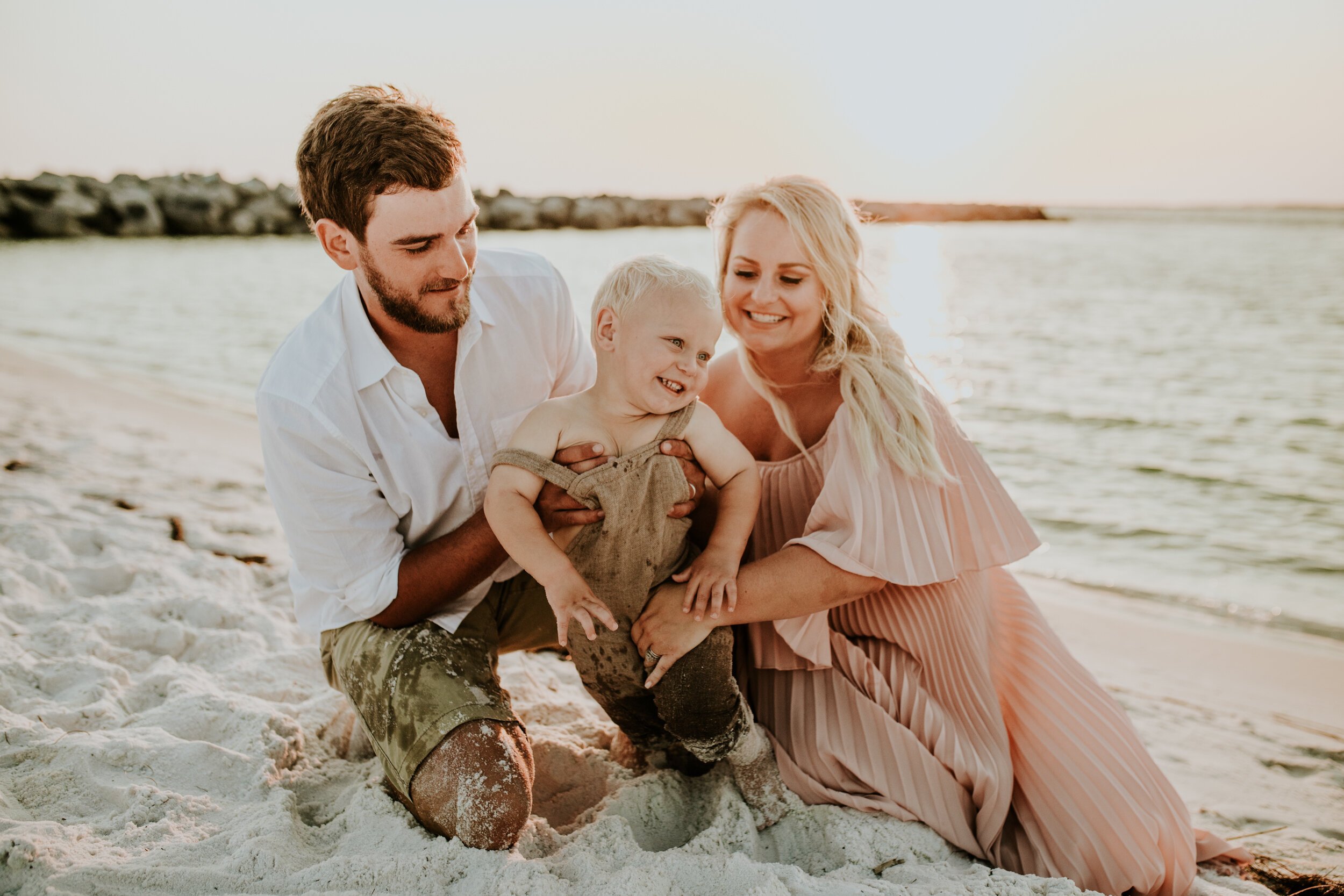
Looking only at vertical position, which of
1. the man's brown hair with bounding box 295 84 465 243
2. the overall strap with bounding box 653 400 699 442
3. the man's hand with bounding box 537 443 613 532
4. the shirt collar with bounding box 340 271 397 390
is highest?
the man's brown hair with bounding box 295 84 465 243

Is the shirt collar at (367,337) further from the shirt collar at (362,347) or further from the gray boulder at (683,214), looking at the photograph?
the gray boulder at (683,214)

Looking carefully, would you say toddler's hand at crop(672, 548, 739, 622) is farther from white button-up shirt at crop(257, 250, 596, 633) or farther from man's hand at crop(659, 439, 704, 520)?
white button-up shirt at crop(257, 250, 596, 633)

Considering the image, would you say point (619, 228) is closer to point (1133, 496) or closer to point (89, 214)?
point (89, 214)

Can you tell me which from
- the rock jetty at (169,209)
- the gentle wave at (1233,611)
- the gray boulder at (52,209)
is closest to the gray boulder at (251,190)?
the rock jetty at (169,209)

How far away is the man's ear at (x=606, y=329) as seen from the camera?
8.12 feet

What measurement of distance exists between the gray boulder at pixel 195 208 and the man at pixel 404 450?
31.5 metres

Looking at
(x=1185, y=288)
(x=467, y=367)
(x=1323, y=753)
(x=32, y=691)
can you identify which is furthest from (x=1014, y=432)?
(x=1185, y=288)

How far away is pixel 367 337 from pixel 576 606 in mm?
1117

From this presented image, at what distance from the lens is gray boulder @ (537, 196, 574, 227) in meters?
41.4

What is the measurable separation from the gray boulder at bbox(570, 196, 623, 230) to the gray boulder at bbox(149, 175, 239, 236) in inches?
630

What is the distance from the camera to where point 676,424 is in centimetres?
253

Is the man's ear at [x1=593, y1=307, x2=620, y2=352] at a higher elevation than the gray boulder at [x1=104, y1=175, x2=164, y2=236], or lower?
higher

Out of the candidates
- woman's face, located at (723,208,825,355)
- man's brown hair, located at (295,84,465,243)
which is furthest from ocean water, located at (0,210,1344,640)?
man's brown hair, located at (295,84,465,243)

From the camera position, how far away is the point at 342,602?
113 inches
